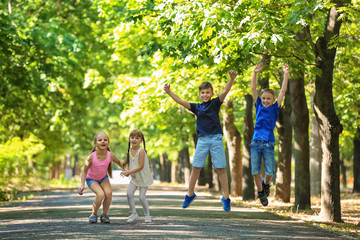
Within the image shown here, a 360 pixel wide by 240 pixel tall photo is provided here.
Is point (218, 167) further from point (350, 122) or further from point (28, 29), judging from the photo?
point (350, 122)

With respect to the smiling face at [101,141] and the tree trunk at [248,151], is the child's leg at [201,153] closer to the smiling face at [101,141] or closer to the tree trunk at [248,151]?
the smiling face at [101,141]

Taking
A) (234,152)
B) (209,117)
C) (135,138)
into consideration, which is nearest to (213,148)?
(209,117)

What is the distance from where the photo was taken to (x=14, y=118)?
34406 millimetres

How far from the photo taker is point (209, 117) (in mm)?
9820

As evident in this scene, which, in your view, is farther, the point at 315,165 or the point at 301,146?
the point at 315,165

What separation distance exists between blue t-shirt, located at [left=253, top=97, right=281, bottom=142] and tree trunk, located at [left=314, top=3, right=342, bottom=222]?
4728 mm

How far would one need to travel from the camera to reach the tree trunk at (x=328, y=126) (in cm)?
1439

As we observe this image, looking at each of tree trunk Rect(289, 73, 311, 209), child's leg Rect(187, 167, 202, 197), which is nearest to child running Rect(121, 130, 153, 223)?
child's leg Rect(187, 167, 202, 197)

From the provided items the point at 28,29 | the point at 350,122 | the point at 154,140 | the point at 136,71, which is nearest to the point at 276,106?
the point at 28,29

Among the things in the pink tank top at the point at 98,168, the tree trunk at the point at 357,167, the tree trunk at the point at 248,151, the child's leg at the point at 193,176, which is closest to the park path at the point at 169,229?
A: the child's leg at the point at 193,176

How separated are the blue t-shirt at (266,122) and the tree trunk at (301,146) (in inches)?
320

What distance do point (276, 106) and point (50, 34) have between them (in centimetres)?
1288

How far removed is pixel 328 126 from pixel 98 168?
547 centimetres

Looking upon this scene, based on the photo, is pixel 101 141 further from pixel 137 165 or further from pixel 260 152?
pixel 260 152
